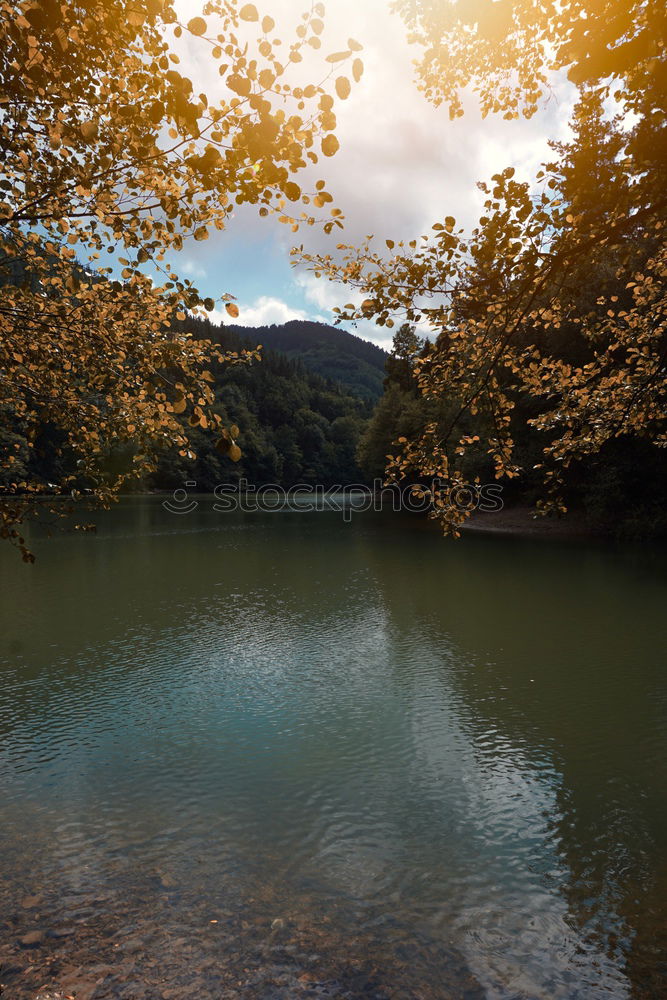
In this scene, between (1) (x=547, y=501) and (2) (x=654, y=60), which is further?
(1) (x=547, y=501)

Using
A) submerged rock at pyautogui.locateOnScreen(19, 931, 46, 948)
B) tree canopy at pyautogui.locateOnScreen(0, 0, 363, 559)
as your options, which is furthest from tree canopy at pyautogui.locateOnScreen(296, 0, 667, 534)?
submerged rock at pyautogui.locateOnScreen(19, 931, 46, 948)

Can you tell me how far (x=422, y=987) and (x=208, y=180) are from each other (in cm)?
748

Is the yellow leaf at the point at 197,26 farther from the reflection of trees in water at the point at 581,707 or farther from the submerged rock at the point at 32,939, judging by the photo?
the reflection of trees in water at the point at 581,707

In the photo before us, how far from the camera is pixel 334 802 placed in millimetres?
9336

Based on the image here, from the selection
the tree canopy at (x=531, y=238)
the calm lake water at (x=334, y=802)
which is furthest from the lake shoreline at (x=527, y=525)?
the tree canopy at (x=531, y=238)

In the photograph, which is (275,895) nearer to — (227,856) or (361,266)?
(227,856)

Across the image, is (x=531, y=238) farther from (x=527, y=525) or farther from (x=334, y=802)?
(x=527, y=525)

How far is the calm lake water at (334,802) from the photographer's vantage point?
20.1 ft

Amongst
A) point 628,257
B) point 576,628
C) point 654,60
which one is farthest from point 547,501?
point 576,628

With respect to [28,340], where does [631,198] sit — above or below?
above

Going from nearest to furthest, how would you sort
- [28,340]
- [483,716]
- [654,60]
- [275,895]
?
1. [654,60]
2. [275,895]
3. [28,340]
4. [483,716]

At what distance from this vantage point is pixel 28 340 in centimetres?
764

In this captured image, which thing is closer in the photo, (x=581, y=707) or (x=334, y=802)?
(x=334, y=802)

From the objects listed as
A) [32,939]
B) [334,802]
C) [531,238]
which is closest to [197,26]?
[531,238]
